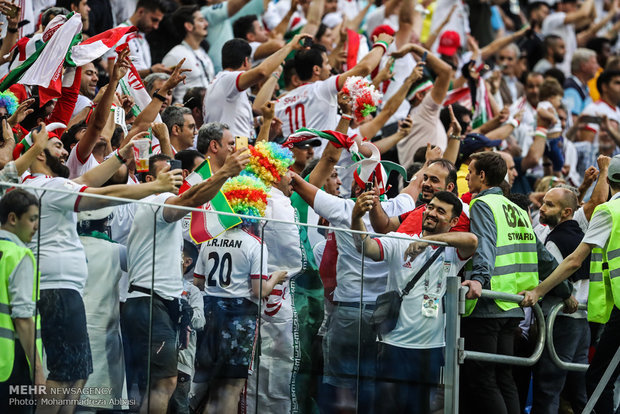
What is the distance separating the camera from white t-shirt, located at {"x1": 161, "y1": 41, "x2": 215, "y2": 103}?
1170 cm

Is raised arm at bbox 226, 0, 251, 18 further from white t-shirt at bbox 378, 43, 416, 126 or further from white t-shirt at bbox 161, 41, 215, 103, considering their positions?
white t-shirt at bbox 378, 43, 416, 126

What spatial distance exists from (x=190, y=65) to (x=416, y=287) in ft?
17.7

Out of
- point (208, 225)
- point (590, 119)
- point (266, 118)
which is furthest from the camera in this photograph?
point (590, 119)

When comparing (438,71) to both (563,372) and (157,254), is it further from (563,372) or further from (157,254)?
(157,254)

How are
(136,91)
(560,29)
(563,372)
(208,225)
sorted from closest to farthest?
(208,225) < (563,372) < (136,91) < (560,29)

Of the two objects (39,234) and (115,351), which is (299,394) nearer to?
(115,351)

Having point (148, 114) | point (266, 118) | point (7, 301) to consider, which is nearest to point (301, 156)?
point (266, 118)

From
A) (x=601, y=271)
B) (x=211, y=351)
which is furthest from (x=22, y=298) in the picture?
(x=601, y=271)

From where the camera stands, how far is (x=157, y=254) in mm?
6051

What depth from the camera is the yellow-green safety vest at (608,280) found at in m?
7.66

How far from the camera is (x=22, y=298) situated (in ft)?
18.0

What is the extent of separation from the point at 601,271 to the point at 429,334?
1.53 meters

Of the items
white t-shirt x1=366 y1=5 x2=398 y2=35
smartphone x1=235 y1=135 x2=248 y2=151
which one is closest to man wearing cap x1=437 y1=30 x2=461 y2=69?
white t-shirt x1=366 y1=5 x2=398 y2=35


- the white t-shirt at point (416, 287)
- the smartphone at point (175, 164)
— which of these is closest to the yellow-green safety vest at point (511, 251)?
the white t-shirt at point (416, 287)
